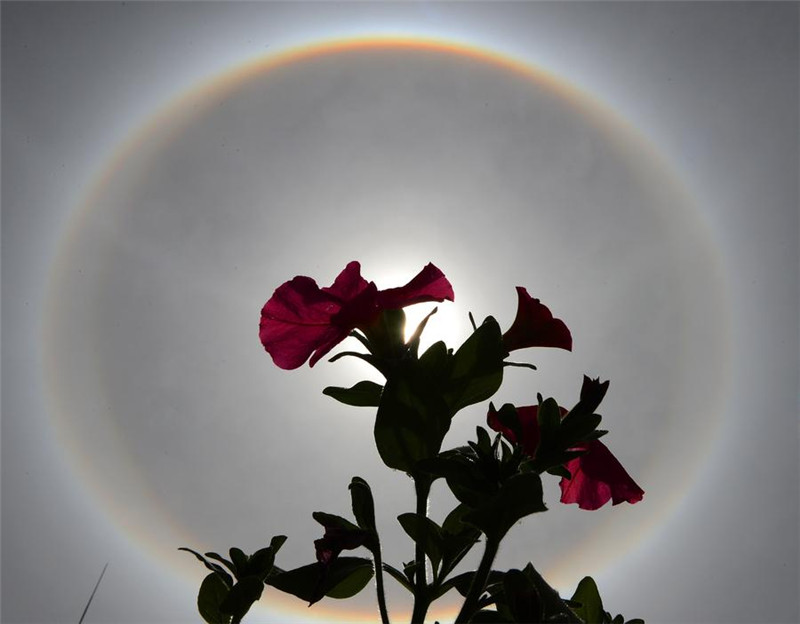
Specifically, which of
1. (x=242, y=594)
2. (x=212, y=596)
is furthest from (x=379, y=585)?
(x=212, y=596)

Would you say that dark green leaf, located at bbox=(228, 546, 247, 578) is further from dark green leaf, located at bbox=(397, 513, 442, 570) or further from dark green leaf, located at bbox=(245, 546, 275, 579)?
dark green leaf, located at bbox=(397, 513, 442, 570)

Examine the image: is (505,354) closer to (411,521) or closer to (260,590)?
(411,521)

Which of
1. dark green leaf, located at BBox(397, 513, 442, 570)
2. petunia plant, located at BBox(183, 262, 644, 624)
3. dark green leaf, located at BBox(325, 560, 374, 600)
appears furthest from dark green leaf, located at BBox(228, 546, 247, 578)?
dark green leaf, located at BBox(397, 513, 442, 570)

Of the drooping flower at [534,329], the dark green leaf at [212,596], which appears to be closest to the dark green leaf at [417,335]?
the drooping flower at [534,329]

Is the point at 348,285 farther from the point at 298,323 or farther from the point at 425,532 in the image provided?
the point at 425,532

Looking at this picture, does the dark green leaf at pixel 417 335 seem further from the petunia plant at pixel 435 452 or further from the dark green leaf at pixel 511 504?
the dark green leaf at pixel 511 504

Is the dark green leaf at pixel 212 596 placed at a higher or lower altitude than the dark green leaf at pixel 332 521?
lower

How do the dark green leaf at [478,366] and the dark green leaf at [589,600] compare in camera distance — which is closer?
the dark green leaf at [478,366]

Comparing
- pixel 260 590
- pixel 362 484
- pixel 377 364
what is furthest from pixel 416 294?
pixel 260 590
